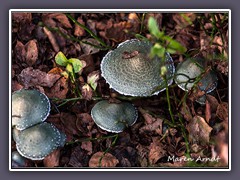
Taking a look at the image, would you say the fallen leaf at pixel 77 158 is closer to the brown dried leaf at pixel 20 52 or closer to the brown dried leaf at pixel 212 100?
the brown dried leaf at pixel 20 52

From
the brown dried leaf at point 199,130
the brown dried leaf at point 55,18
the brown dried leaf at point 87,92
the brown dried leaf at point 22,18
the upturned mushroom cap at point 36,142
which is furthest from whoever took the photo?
the brown dried leaf at point 55,18

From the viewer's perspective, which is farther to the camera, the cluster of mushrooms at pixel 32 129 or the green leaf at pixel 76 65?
the green leaf at pixel 76 65

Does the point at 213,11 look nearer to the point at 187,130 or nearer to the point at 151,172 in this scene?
the point at 187,130

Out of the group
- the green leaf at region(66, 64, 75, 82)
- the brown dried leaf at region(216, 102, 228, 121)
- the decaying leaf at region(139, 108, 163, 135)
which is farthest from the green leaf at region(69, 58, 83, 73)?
the brown dried leaf at region(216, 102, 228, 121)

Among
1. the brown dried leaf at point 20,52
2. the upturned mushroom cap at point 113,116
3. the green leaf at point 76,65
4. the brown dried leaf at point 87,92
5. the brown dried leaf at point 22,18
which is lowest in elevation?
the upturned mushroom cap at point 113,116

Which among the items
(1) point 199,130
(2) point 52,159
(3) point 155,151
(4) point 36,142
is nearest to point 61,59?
(4) point 36,142

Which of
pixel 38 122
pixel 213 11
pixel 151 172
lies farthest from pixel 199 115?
pixel 38 122

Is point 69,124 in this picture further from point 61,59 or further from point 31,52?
point 31,52

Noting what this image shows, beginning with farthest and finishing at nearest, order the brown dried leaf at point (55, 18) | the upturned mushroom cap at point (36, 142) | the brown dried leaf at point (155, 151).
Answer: the brown dried leaf at point (55, 18)
the brown dried leaf at point (155, 151)
the upturned mushroom cap at point (36, 142)

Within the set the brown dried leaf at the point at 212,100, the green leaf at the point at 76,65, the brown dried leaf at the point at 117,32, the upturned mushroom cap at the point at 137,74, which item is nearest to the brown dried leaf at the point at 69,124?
the green leaf at the point at 76,65
